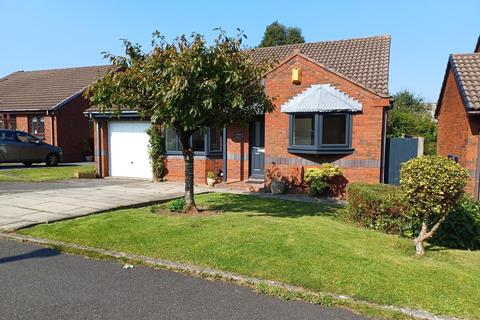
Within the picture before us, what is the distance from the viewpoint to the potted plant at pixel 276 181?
12430 mm

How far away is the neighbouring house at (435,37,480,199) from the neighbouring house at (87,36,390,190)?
6.72ft

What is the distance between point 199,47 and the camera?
7379mm

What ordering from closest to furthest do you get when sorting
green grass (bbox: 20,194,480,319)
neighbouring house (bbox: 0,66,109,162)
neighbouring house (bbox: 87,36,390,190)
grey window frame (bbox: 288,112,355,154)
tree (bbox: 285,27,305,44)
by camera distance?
green grass (bbox: 20,194,480,319), neighbouring house (bbox: 87,36,390,190), grey window frame (bbox: 288,112,355,154), neighbouring house (bbox: 0,66,109,162), tree (bbox: 285,27,305,44)

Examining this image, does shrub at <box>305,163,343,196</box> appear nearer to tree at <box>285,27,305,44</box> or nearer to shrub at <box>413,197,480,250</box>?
shrub at <box>413,197,480,250</box>

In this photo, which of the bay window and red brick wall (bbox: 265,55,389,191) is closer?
red brick wall (bbox: 265,55,389,191)

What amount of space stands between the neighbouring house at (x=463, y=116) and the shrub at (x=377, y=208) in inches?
152

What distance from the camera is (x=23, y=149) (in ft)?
65.7

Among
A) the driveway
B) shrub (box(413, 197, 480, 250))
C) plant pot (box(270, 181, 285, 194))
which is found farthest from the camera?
plant pot (box(270, 181, 285, 194))

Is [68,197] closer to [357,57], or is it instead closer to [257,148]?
[257,148]

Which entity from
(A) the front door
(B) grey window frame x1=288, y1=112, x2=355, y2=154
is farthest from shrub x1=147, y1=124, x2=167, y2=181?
(B) grey window frame x1=288, y1=112, x2=355, y2=154

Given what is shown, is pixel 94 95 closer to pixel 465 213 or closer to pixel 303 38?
pixel 465 213

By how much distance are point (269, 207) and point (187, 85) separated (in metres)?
4.22

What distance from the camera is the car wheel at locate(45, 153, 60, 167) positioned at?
21077 mm

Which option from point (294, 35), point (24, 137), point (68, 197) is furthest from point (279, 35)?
point (68, 197)
